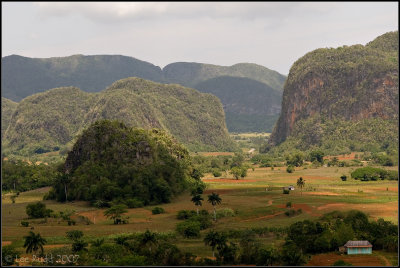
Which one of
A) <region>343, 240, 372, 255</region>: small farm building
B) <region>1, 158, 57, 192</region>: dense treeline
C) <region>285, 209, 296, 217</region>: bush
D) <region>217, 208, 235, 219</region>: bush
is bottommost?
<region>343, 240, 372, 255</region>: small farm building

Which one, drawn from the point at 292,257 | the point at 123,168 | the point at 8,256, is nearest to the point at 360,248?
the point at 292,257

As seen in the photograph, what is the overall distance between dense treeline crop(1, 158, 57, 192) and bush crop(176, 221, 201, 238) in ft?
241

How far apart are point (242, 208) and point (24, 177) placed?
83870 mm

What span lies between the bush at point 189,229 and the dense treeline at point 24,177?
7347cm

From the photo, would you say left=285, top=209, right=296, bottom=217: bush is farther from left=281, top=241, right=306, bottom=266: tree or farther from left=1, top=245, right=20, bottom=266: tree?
left=1, top=245, right=20, bottom=266: tree

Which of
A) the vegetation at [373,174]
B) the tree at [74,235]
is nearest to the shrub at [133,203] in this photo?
the tree at [74,235]

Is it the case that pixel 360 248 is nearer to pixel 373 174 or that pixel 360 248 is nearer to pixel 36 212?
pixel 36 212

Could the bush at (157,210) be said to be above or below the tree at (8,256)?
below

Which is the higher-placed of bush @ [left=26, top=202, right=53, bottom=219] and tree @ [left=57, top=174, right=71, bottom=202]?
tree @ [left=57, top=174, right=71, bottom=202]

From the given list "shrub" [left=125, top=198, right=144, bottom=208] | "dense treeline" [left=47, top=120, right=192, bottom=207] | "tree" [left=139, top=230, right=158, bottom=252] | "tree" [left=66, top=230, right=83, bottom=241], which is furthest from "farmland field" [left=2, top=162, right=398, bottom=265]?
"tree" [left=139, top=230, right=158, bottom=252]

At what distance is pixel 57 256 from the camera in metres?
62.3

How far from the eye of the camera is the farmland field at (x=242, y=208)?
272 feet

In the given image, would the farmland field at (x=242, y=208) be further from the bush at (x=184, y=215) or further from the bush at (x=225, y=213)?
the bush at (x=225, y=213)

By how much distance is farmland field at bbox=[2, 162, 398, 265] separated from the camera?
82875 millimetres
